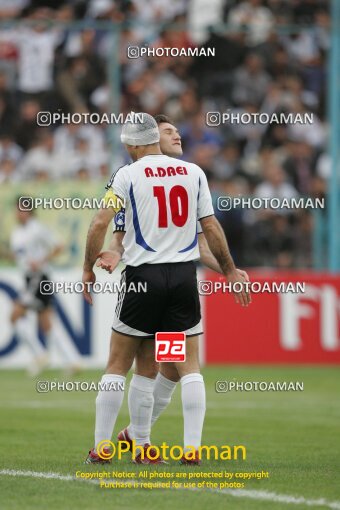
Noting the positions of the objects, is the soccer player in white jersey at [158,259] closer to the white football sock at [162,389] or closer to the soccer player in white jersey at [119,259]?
the soccer player in white jersey at [119,259]

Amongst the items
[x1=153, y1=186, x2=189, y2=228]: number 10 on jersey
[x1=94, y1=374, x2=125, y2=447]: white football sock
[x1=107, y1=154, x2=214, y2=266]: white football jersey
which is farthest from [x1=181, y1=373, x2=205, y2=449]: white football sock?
[x1=153, y1=186, x2=189, y2=228]: number 10 on jersey

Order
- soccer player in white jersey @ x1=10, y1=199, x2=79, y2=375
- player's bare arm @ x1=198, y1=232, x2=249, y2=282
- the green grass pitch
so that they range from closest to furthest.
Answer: the green grass pitch
player's bare arm @ x1=198, y1=232, x2=249, y2=282
soccer player in white jersey @ x1=10, y1=199, x2=79, y2=375

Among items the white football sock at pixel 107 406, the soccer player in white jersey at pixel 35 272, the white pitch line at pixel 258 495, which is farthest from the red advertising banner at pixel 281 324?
the white pitch line at pixel 258 495

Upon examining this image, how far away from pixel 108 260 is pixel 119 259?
180mm

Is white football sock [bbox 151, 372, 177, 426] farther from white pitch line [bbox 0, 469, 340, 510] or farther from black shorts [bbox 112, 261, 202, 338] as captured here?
white pitch line [bbox 0, 469, 340, 510]

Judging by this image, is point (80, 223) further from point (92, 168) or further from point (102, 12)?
point (102, 12)

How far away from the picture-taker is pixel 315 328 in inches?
706

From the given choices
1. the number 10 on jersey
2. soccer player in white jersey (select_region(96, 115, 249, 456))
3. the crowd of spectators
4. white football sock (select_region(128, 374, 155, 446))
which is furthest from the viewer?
the crowd of spectators

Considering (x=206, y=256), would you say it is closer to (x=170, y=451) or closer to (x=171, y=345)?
(x=171, y=345)

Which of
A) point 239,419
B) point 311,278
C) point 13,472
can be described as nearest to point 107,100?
point 311,278

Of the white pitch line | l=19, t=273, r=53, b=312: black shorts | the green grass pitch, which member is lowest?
the green grass pitch

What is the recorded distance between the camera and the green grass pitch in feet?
22.2

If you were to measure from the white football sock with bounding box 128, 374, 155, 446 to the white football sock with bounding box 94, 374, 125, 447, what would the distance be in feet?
0.64

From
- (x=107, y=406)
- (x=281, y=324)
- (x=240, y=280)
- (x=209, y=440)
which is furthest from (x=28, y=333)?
(x=240, y=280)
